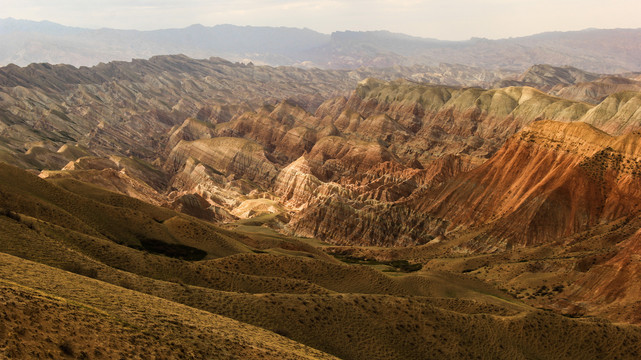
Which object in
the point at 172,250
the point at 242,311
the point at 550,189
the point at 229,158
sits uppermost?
the point at 242,311

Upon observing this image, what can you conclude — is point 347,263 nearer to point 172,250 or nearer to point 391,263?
point 391,263

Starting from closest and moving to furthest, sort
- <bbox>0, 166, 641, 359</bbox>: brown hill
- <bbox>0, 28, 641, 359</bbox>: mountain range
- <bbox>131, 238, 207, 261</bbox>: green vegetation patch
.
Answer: <bbox>0, 166, 641, 359</bbox>: brown hill < <bbox>0, 28, 641, 359</bbox>: mountain range < <bbox>131, 238, 207, 261</bbox>: green vegetation patch

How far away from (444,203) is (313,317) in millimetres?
74207

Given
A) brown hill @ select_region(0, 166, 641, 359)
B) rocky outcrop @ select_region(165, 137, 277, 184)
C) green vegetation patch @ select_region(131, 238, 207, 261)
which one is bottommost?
rocky outcrop @ select_region(165, 137, 277, 184)

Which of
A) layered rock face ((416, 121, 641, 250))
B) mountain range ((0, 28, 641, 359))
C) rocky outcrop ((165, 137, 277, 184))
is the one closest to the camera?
mountain range ((0, 28, 641, 359))

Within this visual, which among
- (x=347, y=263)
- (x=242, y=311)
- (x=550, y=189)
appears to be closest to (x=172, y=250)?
(x=242, y=311)

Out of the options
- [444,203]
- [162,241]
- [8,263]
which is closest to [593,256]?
[444,203]

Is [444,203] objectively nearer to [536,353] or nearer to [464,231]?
[464,231]

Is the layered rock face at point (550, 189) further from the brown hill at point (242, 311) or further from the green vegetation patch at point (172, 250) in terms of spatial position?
the green vegetation patch at point (172, 250)

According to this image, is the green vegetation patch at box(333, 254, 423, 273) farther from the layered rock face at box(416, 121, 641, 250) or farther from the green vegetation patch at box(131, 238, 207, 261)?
the green vegetation patch at box(131, 238, 207, 261)

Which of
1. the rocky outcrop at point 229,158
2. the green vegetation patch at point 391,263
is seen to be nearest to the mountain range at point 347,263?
the green vegetation patch at point 391,263

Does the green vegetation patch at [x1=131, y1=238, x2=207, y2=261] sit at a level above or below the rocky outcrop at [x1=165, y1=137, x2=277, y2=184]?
above

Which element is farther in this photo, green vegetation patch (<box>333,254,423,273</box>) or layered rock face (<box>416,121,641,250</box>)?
layered rock face (<box>416,121,641,250</box>)

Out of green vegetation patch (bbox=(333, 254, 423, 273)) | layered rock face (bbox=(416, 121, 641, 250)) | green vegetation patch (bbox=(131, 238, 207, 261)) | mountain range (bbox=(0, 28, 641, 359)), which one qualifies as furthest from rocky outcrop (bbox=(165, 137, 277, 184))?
green vegetation patch (bbox=(131, 238, 207, 261))
